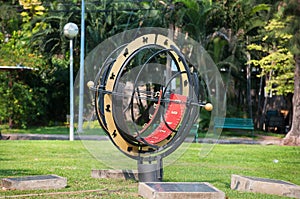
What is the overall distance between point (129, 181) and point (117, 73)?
1.91 m

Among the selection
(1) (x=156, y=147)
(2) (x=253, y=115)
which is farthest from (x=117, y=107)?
(2) (x=253, y=115)

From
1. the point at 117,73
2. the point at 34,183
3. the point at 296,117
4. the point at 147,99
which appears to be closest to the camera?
the point at 34,183

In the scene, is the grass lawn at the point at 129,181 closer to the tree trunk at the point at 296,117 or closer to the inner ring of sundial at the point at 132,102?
the inner ring of sundial at the point at 132,102

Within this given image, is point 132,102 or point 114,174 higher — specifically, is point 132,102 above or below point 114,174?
above

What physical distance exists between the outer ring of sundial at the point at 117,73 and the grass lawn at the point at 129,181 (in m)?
0.60

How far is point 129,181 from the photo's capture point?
36.7 feet

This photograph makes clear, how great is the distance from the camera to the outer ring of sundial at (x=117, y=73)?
10430mm

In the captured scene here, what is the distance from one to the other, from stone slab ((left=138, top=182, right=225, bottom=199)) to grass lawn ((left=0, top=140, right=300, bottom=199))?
0.34 metres

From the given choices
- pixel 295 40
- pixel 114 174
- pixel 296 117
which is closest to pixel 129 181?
pixel 114 174

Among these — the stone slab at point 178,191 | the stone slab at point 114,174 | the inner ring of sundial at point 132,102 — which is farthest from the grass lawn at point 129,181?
the inner ring of sundial at point 132,102

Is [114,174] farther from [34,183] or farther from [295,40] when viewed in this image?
[295,40]

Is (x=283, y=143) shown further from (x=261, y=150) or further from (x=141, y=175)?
(x=141, y=175)

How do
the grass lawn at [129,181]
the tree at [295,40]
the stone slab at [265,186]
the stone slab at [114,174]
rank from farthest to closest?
the tree at [295,40]
the stone slab at [114,174]
the grass lawn at [129,181]
the stone slab at [265,186]

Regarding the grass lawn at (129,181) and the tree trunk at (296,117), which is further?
the tree trunk at (296,117)
